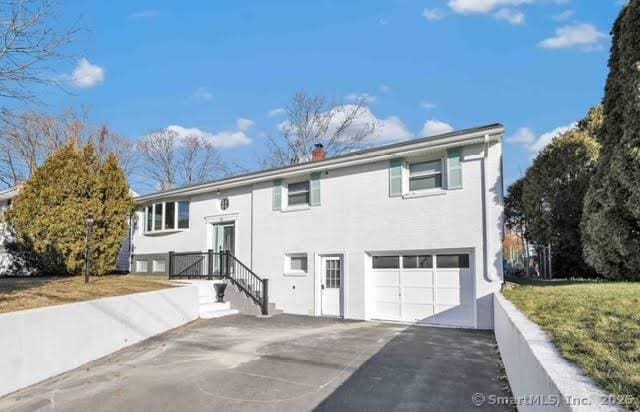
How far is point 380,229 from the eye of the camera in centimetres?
1255

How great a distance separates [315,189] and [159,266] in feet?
29.2

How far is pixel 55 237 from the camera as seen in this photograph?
1549 cm

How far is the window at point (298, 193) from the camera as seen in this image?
572 inches

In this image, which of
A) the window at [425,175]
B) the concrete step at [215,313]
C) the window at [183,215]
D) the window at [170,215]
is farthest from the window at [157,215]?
the window at [425,175]

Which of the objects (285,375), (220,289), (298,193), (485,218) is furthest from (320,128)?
(285,375)

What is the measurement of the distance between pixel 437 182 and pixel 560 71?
5.85m

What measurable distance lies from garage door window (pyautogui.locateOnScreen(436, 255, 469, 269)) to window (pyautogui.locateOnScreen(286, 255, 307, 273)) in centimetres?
459

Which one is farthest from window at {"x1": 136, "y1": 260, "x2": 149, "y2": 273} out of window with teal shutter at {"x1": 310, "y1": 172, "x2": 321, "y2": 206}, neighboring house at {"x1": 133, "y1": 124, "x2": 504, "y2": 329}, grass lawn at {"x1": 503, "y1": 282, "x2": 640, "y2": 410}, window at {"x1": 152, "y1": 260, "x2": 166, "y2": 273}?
grass lawn at {"x1": 503, "y1": 282, "x2": 640, "y2": 410}

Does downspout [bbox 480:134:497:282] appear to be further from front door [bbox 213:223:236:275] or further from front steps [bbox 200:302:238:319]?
front door [bbox 213:223:236:275]

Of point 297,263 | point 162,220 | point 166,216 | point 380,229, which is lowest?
point 297,263

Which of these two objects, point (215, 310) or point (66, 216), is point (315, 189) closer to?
point (215, 310)

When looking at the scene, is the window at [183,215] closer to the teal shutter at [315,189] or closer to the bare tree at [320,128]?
the teal shutter at [315,189]

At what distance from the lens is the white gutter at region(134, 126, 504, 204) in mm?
10922

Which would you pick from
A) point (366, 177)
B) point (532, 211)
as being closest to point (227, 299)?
point (366, 177)
